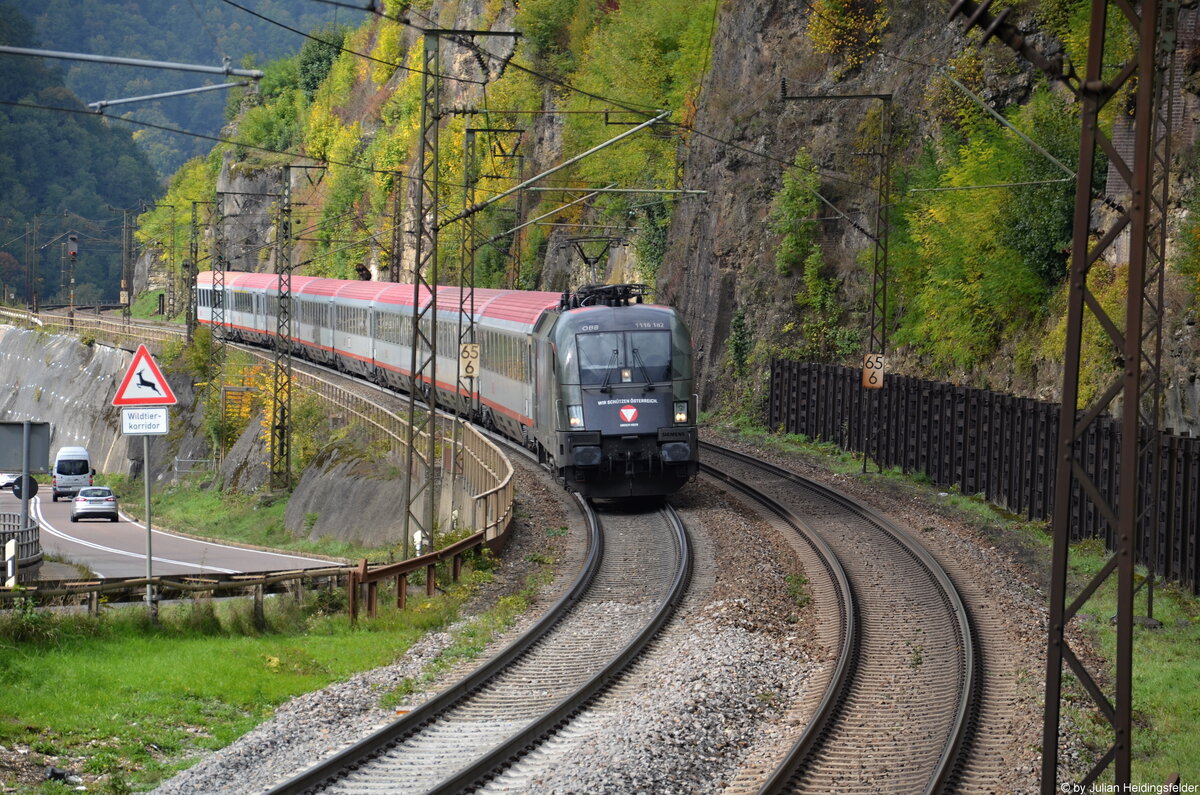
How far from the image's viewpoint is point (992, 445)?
26859mm

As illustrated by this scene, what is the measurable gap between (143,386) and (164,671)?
3084mm

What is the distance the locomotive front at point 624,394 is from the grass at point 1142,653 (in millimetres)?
5609

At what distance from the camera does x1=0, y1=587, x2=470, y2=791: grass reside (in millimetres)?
11062

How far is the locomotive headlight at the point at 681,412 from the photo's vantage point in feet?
77.5

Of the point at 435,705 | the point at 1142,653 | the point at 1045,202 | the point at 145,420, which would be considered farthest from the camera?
the point at 1045,202

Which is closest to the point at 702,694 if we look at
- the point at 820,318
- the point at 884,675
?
the point at 884,675

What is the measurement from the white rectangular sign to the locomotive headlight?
10.8 metres

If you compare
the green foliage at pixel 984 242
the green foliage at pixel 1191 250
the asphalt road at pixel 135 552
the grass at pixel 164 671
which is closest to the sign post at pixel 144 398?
the grass at pixel 164 671

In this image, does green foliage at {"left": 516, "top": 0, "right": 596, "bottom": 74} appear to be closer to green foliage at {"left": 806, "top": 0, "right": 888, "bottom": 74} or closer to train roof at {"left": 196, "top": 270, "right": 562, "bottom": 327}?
train roof at {"left": 196, "top": 270, "right": 562, "bottom": 327}

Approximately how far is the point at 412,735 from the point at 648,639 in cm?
426

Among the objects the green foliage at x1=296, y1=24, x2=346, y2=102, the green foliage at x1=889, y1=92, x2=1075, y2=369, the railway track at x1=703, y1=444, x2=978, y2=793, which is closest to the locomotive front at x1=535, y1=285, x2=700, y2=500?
the railway track at x1=703, y1=444, x2=978, y2=793

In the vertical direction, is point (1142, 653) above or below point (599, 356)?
below

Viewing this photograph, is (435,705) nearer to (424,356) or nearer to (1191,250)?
(1191,250)

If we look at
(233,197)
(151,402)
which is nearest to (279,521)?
(151,402)
